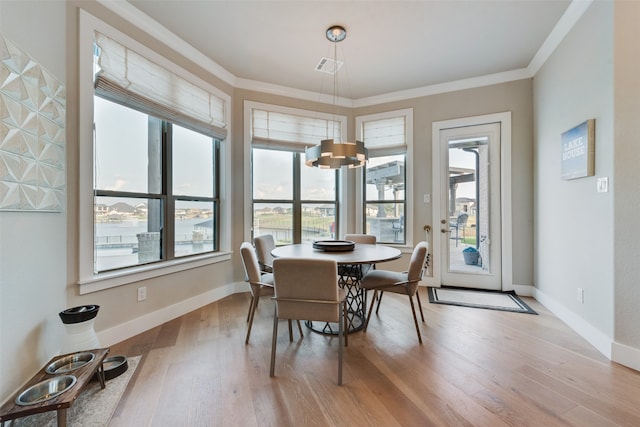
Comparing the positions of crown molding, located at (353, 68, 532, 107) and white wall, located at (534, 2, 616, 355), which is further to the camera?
crown molding, located at (353, 68, 532, 107)

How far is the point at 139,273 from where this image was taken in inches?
99.2

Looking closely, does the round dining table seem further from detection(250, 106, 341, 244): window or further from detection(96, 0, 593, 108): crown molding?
detection(96, 0, 593, 108): crown molding

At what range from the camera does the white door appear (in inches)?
146

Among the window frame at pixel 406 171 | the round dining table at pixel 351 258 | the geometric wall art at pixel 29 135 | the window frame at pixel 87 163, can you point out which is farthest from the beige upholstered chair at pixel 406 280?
the geometric wall art at pixel 29 135

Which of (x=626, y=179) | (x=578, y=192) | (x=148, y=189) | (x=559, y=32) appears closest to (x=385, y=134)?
(x=559, y=32)

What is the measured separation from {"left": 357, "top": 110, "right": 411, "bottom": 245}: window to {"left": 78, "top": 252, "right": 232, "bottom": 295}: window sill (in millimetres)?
2345

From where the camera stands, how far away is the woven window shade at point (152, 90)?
88.4 inches

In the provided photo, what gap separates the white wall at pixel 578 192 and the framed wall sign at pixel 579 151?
5 cm

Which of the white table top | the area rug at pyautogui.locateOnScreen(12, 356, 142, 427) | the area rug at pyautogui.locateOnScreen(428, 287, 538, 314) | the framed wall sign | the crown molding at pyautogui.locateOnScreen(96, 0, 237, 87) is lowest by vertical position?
the area rug at pyautogui.locateOnScreen(12, 356, 142, 427)

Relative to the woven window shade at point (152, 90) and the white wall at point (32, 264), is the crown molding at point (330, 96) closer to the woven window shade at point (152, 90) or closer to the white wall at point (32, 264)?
the woven window shade at point (152, 90)

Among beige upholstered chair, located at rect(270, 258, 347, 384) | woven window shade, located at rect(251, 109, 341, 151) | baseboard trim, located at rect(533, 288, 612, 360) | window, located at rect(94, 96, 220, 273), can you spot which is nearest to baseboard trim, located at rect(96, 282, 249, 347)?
window, located at rect(94, 96, 220, 273)

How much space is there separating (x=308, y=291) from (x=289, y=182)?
2.51m

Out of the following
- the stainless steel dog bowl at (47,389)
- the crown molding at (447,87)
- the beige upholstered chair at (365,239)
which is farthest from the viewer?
the crown molding at (447,87)

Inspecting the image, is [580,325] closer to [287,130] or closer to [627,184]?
[627,184]
